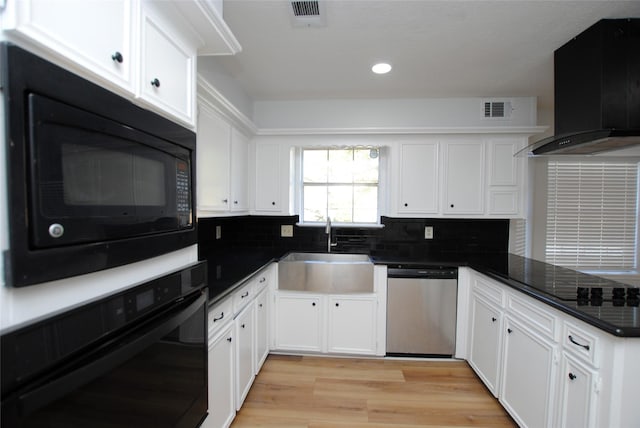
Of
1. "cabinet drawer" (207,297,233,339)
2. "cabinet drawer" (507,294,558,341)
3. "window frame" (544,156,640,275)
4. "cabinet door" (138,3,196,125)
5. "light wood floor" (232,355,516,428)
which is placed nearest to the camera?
"cabinet door" (138,3,196,125)

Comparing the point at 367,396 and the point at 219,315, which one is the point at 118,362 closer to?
the point at 219,315

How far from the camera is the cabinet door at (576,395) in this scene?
49.6 inches

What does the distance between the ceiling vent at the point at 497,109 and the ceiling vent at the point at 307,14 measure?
209 centimetres

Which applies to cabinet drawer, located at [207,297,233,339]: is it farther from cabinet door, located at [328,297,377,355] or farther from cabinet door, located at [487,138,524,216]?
cabinet door, located at [487,138,524,216]

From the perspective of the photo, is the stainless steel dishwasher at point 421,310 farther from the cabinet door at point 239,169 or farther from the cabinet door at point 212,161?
the cabinet door at point 212,161

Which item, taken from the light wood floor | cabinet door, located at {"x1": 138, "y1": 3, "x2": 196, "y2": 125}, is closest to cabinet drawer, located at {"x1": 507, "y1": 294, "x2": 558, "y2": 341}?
the light wood floor

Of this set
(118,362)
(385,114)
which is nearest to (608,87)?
(385,114)

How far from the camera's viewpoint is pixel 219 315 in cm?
150

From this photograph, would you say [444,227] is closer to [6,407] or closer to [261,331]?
[261,331]

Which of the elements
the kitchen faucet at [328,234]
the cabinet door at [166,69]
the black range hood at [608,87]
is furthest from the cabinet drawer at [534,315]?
the cabinet door at [166,69]

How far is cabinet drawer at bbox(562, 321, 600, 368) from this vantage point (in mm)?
1248

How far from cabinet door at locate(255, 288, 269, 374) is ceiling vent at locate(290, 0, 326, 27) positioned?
202 cm

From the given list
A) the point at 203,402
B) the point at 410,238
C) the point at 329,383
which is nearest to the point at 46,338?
the point at 203,402

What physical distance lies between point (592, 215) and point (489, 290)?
1972 mm
